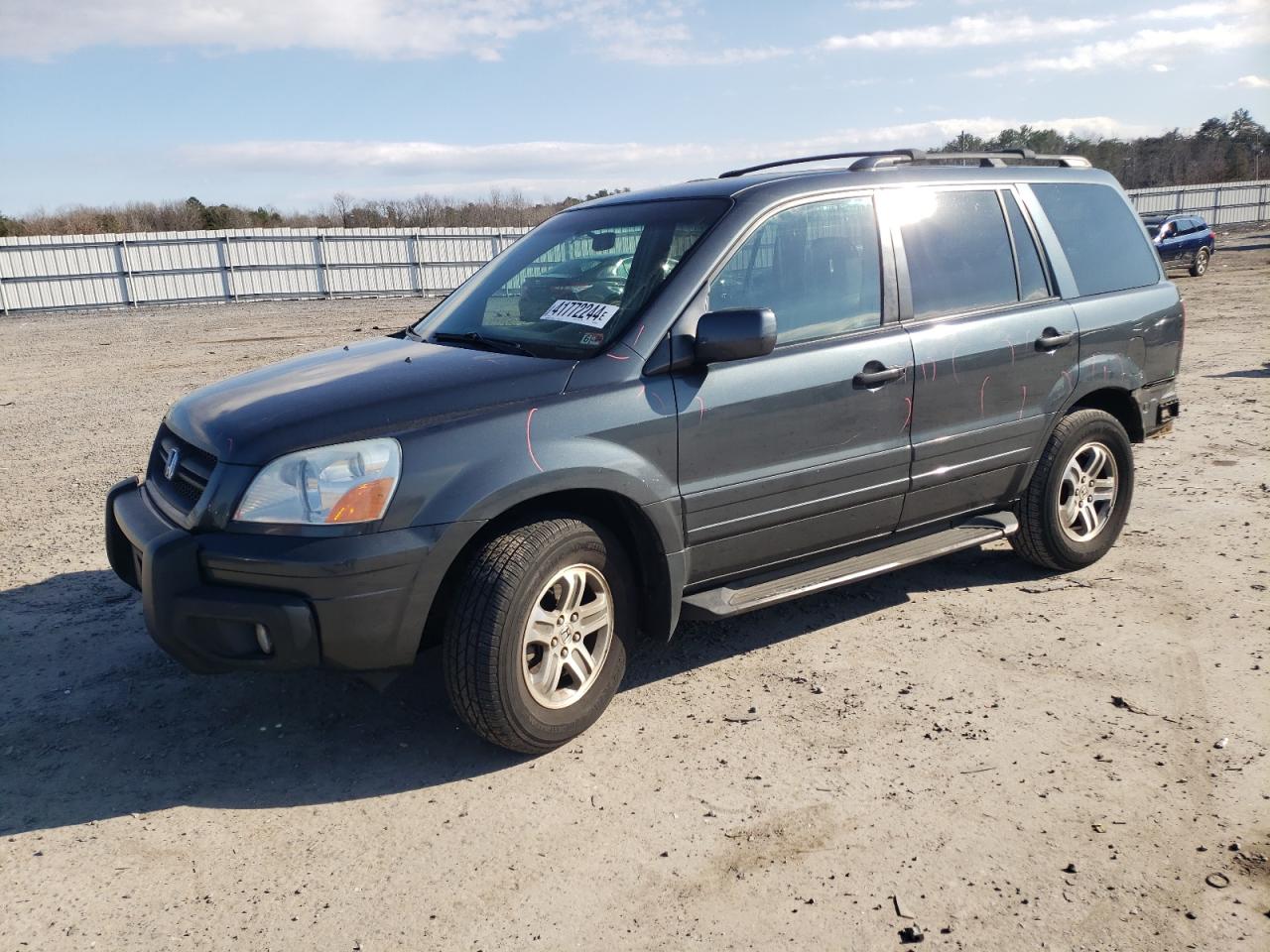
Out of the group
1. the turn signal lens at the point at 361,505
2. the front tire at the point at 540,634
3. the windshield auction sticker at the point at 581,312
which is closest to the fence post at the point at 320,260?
the windshield auction sticker at the point at 581,312

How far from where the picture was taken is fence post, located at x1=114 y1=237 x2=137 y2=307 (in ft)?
93.2

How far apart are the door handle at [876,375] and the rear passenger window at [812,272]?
185mm

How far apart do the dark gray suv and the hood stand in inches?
0.6

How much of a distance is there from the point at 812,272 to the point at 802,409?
1.95 ft

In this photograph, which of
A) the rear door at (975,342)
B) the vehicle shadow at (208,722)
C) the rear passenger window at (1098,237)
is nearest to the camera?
the vehicle shadow at (208,722)

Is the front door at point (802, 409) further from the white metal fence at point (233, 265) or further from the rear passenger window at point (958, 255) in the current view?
the white metal fence at point (233, 265)

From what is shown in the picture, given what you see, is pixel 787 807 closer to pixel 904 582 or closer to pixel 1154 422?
pixel 904 582

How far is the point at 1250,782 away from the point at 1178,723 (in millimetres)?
418

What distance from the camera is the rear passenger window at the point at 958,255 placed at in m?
4.45

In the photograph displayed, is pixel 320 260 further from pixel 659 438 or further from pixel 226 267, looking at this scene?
pixel 659 438

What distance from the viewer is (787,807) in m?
3.21

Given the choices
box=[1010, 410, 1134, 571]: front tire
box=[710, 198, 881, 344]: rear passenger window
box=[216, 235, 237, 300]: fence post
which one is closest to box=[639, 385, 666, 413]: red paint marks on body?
box=[710, 198, 881, 344]: rear passenger window

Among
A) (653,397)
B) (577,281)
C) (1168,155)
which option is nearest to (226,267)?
(577,281)

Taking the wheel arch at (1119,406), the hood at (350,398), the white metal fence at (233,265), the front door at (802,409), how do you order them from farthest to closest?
the white metal fence at (233,265) → the wheel arch at (1119,406) → the front door at (802,409) → the hood at (350,398)
